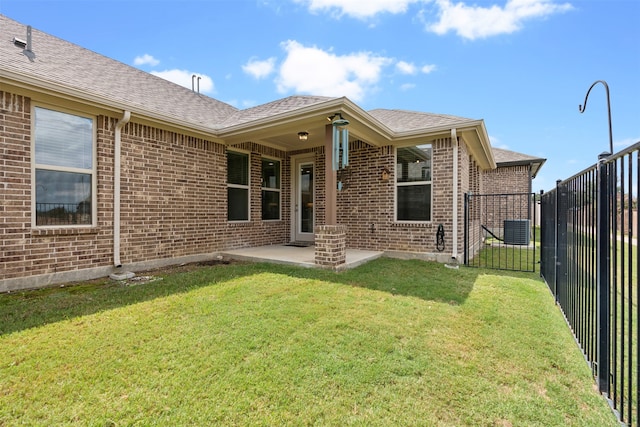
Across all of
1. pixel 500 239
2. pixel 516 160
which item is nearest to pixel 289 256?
pixel 500 239

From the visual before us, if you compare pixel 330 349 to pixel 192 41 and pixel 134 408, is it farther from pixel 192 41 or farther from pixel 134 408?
pixel 192 41

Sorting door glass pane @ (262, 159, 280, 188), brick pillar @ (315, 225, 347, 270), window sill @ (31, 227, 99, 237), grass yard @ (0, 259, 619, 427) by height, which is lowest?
grass yard @ (0, 259, 619, 427)

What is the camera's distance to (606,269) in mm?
1956

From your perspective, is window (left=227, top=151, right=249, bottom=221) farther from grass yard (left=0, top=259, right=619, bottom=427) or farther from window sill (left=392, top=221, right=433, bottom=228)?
window sill (left=392, top=221, right=433, bottom=228)

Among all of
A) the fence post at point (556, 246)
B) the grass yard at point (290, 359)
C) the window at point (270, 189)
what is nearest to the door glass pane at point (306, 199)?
the window at point (270, 189)

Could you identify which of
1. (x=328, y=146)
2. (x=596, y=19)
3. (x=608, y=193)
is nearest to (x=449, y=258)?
(x=328, y=146)

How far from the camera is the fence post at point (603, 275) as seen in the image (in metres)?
1.94

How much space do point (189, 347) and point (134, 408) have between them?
740 millimetres

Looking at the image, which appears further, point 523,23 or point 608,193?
point 523,23

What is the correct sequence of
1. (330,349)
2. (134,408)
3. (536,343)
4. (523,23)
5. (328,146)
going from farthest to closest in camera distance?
(523,23) < (328,146) < (536,343) < (330,349) < (134,408)

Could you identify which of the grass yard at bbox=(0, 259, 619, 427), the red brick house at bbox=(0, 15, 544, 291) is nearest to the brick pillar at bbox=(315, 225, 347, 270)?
the red brick house at bbox=(0, 15, 544, 291)

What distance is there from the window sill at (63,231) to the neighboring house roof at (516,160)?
14.7m

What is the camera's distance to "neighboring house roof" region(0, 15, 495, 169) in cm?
456

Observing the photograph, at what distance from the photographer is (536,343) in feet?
8.77
